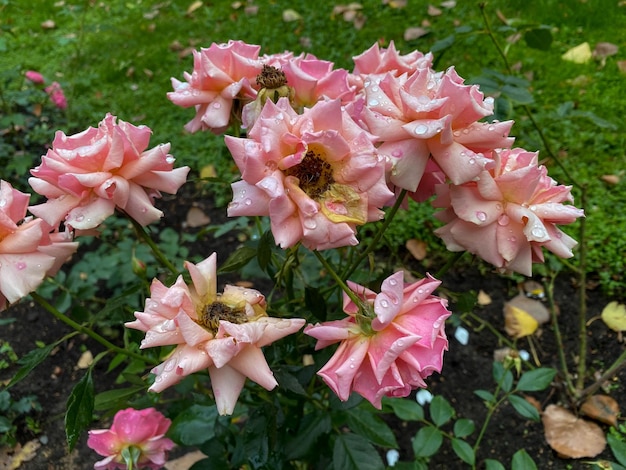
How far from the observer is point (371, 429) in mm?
1114

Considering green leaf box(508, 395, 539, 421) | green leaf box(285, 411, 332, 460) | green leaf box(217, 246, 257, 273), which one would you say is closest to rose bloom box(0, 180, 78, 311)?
green leaf box(217, 246, 257, 273)

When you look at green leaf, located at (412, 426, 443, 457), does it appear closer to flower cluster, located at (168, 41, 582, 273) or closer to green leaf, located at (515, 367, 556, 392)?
green leaf, located at (515, 367, 556, 392)

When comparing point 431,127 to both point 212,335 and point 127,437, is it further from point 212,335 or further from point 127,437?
point 127,437

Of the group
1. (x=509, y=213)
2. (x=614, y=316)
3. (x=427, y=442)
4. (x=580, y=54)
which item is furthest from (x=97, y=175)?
(x=580, y=54)

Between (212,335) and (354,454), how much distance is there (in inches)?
21.3

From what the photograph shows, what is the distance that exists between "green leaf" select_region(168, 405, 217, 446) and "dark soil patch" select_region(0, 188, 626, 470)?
0.49m

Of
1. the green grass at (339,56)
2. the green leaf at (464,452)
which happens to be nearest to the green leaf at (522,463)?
the green leaf at (464,452)

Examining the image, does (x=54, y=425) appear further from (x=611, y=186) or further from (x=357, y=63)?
(x=611, y=186)

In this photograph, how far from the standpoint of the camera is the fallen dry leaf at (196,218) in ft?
7.33

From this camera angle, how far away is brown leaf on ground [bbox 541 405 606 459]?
1.44m

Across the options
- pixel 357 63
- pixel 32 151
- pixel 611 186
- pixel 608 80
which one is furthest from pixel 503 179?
pixel 32 151

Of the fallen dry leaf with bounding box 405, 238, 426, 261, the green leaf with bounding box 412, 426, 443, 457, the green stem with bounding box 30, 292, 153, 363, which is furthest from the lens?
the fallen dry leaf with bounding box 405, 238, 426, 261

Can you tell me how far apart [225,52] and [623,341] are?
4.62ft

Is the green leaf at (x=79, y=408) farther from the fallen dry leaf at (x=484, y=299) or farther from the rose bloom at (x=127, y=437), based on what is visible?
the fallen dry leaf at (x=484, y=299)
